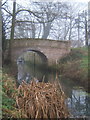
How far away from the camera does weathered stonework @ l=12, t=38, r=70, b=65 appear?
8109mm

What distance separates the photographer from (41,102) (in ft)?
7.34

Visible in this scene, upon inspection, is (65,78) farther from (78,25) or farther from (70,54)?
(78,25)

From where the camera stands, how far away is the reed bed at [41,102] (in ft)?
7.19

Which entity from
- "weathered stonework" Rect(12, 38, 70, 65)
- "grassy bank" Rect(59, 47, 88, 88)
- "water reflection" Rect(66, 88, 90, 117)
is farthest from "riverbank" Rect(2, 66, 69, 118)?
"weathered stonework" Rect(12, 38, 70, 65)

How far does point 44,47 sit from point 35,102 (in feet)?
21.2

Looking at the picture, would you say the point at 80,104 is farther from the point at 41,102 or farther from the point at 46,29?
the point at 46,29

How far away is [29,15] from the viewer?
7.25m

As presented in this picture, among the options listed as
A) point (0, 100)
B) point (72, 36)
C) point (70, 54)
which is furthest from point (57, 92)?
point (72, 36)

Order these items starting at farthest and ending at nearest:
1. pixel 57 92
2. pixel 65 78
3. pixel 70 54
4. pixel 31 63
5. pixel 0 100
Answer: pixel 31 63 < pixel 70 54 < pixel 65 78 < pixel 57 92 < pixel 0 100

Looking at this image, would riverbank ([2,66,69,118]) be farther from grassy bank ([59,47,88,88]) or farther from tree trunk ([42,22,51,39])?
tree trunk ([42,22,51,39])

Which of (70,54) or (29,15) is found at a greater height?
(29,15)

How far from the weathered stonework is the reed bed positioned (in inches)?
221

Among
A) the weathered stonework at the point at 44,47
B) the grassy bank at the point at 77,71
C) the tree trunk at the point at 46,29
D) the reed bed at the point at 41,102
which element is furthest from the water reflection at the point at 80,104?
the tree trunk at the point at 46,29

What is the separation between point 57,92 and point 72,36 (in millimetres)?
9838
